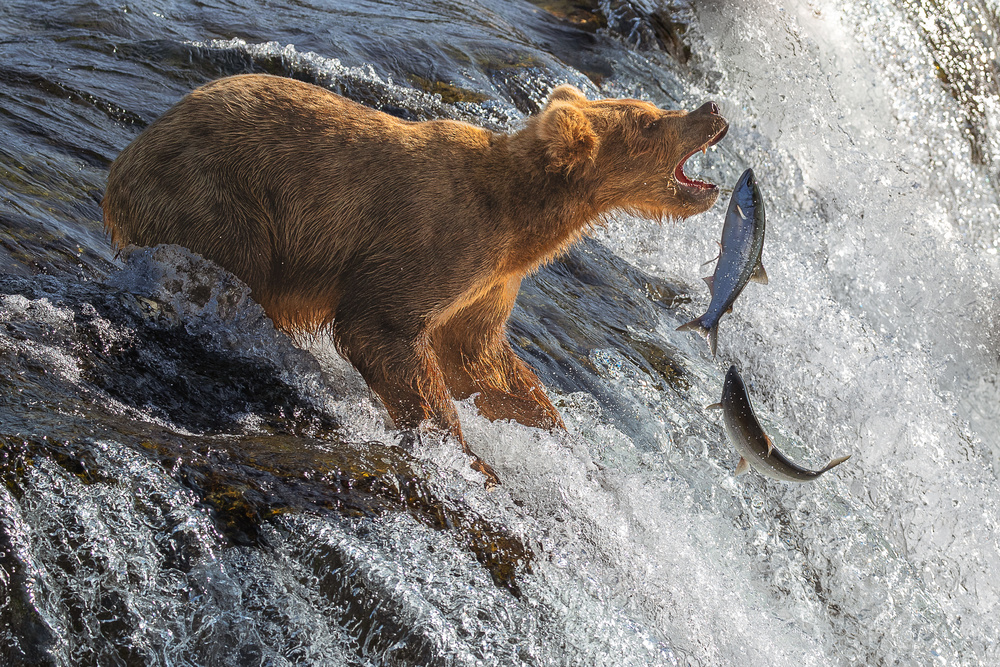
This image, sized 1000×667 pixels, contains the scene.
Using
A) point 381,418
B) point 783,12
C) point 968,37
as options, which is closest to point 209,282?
point 381,418

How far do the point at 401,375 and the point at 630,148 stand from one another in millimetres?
1483

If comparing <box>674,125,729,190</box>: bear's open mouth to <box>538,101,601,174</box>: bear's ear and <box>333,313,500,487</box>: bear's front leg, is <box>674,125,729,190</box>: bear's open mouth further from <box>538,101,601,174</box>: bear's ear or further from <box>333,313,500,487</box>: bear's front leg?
<box>333,313,500,487</box>: bear's front leg

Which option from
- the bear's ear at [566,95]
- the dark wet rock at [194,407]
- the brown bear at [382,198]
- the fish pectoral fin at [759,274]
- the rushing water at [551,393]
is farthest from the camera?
the bear's ear at [566,95]

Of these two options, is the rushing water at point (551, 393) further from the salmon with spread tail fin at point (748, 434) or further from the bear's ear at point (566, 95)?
the bear's ear at point (566, 95)

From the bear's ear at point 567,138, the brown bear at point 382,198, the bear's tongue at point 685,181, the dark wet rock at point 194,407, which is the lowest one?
the dark wet rock at point 194,407

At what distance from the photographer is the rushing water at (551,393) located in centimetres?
301

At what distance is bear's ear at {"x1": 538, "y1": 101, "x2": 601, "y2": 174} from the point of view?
440cm

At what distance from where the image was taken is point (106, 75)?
7.17 metres

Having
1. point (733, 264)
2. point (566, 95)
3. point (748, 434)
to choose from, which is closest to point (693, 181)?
point (733, 264)

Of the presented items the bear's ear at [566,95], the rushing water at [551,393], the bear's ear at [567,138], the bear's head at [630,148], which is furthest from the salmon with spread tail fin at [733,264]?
the bear's ear at [566,95]

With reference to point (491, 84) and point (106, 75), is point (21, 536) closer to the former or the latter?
point (106, 75)

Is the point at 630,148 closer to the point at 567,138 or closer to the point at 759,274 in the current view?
the point at 567,138

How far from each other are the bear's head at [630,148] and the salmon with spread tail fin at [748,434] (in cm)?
97

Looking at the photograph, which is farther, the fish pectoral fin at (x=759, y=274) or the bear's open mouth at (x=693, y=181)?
the bear's open mouth at (x=693, y=181)
